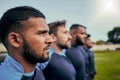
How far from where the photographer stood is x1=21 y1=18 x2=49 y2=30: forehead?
9.78 ft

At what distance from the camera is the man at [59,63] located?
4.82m

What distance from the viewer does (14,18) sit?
2990 mm

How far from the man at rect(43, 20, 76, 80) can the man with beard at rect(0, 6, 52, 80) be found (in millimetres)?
1769

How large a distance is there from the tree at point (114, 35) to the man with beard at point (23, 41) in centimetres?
11349

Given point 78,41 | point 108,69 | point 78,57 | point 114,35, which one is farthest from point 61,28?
point 114,35

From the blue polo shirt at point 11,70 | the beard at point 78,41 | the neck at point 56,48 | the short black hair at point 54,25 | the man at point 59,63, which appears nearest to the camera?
the blue polo shirt at point 11,70

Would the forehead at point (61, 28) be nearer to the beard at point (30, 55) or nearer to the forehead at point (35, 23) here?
the forehead at point (35, 23)

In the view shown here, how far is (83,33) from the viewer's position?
827 centimetres

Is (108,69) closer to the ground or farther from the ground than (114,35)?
farther from the ground

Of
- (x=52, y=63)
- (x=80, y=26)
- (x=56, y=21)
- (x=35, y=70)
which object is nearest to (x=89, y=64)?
(x=80, y=26)

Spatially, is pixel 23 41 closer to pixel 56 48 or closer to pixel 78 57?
pixel 56 48

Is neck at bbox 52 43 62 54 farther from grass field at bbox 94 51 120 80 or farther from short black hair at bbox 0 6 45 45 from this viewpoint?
grass field at bbox 94 51 120 80

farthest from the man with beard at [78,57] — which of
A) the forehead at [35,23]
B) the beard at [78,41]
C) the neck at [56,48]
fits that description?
the forehead at [35,23]

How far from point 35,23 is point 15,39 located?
0.21 m
